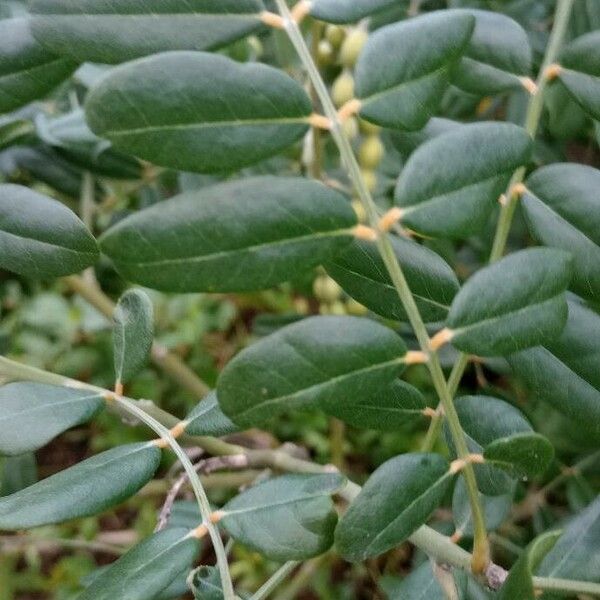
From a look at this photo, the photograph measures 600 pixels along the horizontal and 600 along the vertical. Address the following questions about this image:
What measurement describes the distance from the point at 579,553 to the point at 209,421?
261 millimetres

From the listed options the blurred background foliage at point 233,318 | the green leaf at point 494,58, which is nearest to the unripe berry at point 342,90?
the blurred background foliage at point 233,318

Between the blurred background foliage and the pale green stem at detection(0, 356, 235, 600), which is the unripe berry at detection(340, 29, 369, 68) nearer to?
the blurred background foliage

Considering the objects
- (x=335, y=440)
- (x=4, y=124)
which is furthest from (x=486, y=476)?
(x=335, y=440)

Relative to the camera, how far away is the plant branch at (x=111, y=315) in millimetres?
901

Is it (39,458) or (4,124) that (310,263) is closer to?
(4,124)


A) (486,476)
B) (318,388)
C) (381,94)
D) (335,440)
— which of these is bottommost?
(335,440)

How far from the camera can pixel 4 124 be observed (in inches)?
24.9

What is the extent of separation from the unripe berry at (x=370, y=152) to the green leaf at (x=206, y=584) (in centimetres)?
54

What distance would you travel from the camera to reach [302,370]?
1.21 ft

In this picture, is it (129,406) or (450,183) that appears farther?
(129,406)

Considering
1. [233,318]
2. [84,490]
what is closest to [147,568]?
[84,490]

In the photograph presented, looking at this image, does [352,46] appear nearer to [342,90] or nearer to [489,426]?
[342,90]

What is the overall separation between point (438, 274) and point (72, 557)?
1273mm

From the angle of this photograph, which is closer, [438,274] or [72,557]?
[438,274]
